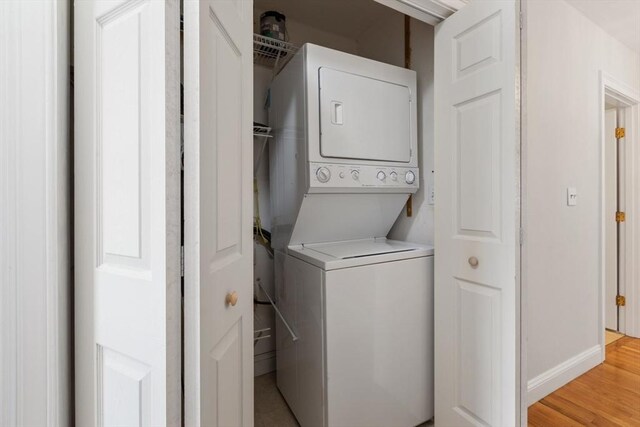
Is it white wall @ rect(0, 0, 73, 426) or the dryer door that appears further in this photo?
the dryer door

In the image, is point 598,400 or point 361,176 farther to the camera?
point 598,400

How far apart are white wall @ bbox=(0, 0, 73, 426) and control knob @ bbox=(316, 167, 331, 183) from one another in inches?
40.6

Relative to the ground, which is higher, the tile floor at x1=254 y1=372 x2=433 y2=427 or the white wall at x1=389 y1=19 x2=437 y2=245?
the white wall at x1=389 y1=19 x2=437 y2=245

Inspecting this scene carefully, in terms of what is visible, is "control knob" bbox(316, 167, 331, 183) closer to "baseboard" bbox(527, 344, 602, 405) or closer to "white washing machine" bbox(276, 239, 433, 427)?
"white washing machine" bbox(276, 239, 433, 427)

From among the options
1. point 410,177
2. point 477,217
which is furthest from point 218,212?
point 410,177

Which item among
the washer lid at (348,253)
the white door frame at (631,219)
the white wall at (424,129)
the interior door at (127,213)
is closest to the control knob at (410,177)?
the white wall at (424,129)

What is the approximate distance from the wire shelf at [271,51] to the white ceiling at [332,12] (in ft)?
1.09

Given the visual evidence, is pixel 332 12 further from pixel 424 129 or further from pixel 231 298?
pixel 231 298

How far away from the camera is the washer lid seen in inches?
57.1

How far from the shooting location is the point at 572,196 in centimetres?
214

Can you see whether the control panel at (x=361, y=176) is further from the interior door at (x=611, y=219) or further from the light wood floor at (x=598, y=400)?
the interior door at (x=611, y=219)

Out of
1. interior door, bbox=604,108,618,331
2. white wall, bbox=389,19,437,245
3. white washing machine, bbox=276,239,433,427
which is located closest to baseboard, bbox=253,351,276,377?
white washing machine, bbox=276,239,433,427

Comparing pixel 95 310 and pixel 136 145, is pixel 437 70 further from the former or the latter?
pixel 95 310

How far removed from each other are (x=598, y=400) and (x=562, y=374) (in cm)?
20
